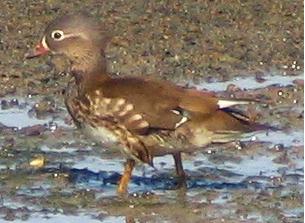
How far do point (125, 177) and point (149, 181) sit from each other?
1.11 ft

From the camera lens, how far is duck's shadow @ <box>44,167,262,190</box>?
29.2 ft

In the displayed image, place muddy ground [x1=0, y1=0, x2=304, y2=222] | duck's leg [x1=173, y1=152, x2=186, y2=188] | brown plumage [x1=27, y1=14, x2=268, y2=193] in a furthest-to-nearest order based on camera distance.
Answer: duck's leg [x1=173, y1=152, x2=186, y2=188] < brown plumage [x1=27, y1=14, x2=268, y2=193] < muddy ground [x1=0, y1=0, x2=304, y2=222]

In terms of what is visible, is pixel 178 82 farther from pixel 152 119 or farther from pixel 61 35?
pixel 152 119

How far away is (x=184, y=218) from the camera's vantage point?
8250mm

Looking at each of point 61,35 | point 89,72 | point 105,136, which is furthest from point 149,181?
point 61,35

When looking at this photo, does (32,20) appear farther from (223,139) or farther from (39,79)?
(223,139)

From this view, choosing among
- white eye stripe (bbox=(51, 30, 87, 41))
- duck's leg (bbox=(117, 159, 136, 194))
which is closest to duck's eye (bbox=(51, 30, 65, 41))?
white eye stripe (bbox=(51, 30, 87, 41))

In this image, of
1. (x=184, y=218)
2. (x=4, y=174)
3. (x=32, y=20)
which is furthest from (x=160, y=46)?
(x=184, y=218)

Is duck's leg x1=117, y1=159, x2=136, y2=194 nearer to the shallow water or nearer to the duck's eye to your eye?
the shallow water

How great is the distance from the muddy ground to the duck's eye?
0.78 metres

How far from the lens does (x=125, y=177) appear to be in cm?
874

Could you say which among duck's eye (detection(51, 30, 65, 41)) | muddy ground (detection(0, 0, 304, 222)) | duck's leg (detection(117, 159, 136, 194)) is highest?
duck's eye (detection(51, 30, 65, 41))

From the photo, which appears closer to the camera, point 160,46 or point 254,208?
point 254,208

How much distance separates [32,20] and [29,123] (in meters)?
3.32
